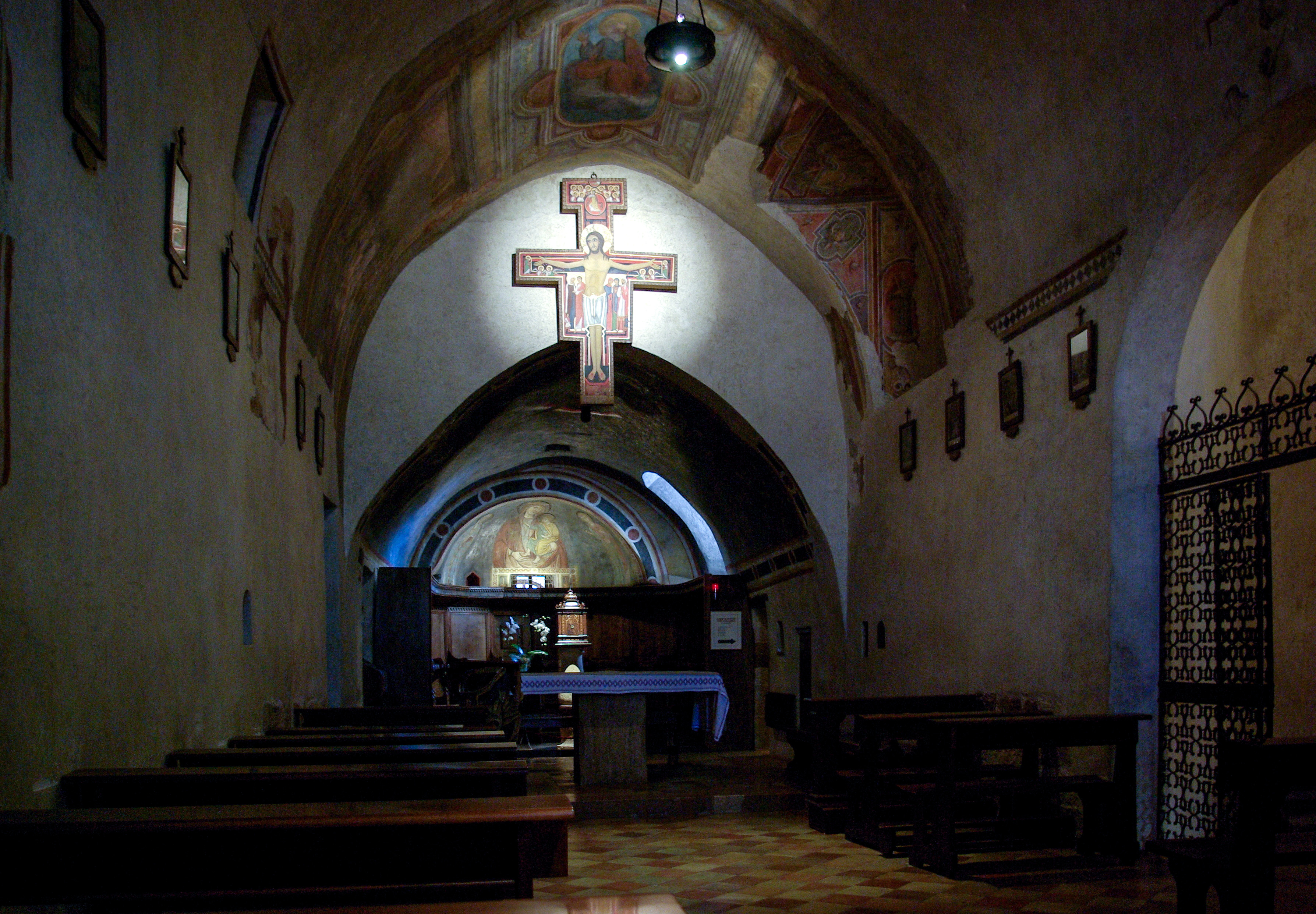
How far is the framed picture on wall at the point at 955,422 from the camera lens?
924 centimetres

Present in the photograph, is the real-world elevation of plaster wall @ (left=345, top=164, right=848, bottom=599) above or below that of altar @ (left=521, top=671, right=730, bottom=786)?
above

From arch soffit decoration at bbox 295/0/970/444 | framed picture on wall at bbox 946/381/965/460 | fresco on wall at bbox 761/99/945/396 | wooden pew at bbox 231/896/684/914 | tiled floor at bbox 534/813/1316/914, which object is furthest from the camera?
fresco on wall at bbox 761/99/945/396

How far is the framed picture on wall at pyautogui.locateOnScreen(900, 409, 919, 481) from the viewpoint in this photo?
10.3 m

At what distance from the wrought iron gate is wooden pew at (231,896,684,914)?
428 centimetres

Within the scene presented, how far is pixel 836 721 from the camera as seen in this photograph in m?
8.23

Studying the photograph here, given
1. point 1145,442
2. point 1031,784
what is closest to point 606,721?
point 1031,784

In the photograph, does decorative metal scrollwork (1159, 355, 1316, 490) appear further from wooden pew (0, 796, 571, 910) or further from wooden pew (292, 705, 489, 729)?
wooden pew (292, 705, 489, 729)

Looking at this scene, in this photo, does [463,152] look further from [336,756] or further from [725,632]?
[725,632]

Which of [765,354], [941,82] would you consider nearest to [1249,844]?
[941,82]

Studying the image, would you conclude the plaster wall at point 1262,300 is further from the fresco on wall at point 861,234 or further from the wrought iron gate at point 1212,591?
the fresco on wall at point 861,234

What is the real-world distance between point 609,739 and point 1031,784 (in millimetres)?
5650

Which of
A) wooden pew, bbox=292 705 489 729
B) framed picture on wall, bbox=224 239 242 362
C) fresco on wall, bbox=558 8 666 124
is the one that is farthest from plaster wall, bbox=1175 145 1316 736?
framed picture on wall, bbox=224 239 242 362

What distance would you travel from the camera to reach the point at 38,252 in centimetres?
335

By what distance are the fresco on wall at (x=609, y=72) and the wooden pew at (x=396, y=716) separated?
5.65 meters
